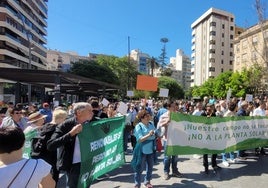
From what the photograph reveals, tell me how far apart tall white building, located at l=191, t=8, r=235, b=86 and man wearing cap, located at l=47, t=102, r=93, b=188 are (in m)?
97.9

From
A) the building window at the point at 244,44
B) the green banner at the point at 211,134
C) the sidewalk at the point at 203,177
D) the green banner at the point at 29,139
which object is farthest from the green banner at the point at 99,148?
the building window at the point at 244,44

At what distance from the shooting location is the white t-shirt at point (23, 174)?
2.57 m

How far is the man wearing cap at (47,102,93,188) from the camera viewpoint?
15.5ft

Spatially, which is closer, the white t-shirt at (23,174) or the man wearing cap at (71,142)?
the white t-shirt at (23,174)

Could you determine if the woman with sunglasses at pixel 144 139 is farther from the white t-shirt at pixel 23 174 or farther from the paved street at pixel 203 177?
the white t-shirt at pixel 23 174

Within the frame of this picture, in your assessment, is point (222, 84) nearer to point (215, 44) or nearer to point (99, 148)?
point (215, 44)

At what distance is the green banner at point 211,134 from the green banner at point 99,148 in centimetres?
124

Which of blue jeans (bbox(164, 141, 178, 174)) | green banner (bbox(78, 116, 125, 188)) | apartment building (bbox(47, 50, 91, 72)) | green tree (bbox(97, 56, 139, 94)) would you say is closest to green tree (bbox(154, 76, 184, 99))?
green tree (bbox(97, 56, 139, 94))

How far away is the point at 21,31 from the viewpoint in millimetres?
73250

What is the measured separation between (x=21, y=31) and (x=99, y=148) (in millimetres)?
72966

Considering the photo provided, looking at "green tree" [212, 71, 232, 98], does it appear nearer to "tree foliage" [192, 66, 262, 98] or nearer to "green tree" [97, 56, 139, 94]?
"tree foliage" [192, 66, 262, 98]

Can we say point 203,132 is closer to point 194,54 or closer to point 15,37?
point 15,37

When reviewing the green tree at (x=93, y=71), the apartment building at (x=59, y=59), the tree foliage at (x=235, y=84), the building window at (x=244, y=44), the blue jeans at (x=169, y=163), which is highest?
the apartment building at (x=59, y=59)

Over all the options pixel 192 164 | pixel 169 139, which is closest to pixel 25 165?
pixel 169 139
